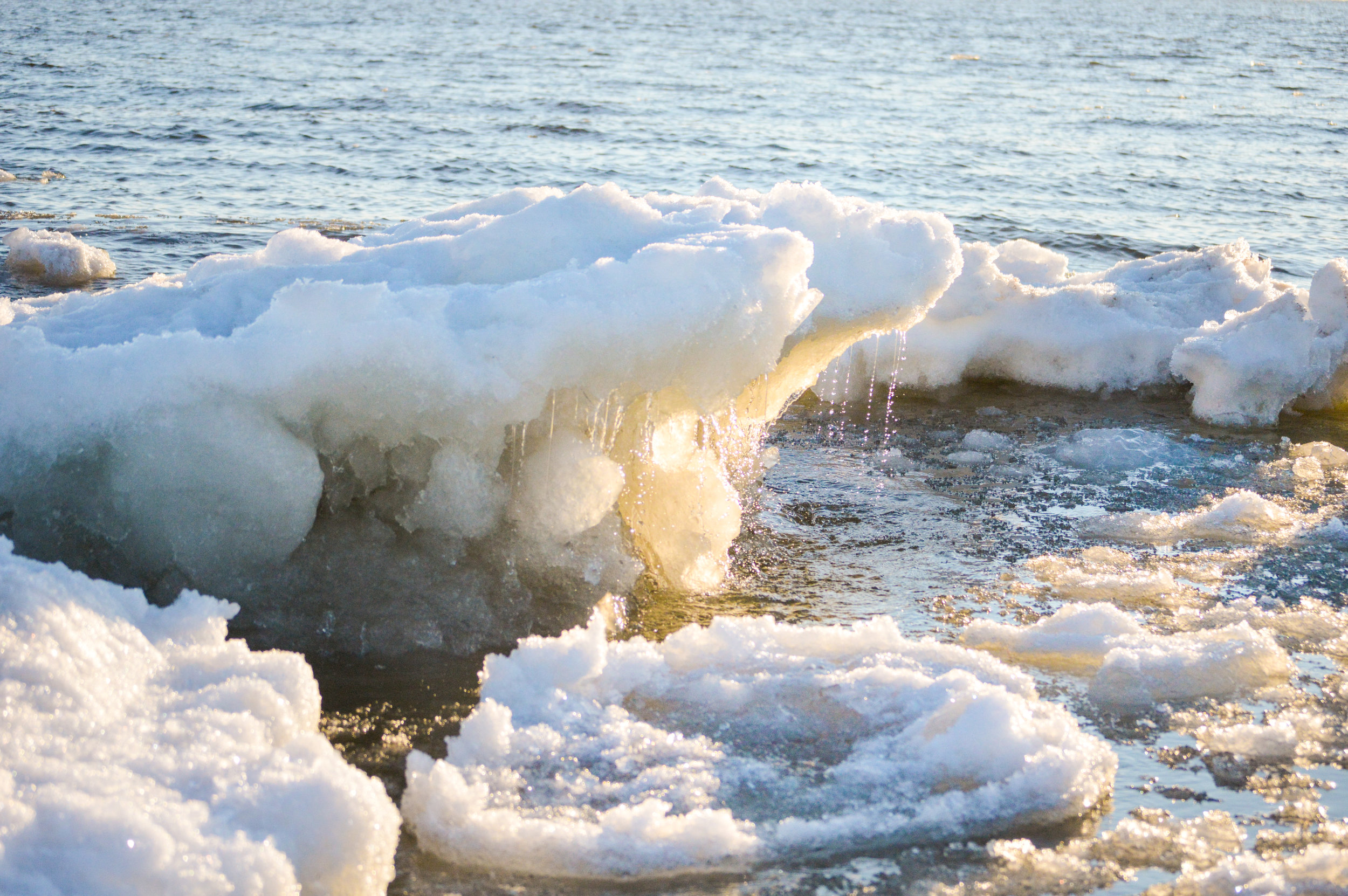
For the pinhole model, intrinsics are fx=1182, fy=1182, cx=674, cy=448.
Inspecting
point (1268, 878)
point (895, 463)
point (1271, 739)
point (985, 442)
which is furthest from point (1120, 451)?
point (1268, 878)

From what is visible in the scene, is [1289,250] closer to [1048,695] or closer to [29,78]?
[1048,695]

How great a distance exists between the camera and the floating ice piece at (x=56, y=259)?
32.8 ft

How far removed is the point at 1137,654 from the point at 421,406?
2557 mm

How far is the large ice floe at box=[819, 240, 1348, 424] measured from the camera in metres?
7.41

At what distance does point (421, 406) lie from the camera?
3914 mm

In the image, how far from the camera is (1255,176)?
59.8ft

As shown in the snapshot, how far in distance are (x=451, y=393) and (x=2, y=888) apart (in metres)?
1.98

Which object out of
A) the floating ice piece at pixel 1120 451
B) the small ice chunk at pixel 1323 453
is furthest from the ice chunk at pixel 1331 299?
the floating ice piece at pixel 1120 451

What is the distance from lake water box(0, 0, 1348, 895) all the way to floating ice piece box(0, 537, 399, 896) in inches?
11.0

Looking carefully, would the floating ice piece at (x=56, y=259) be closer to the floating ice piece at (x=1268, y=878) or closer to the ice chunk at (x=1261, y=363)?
the ice chunk at (x=1261, y=363)

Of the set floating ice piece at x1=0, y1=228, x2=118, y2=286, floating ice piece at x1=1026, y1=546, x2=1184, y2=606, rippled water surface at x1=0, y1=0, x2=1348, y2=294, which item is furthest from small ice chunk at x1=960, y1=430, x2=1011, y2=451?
floating ice piece at x1=0, y1=228, x2=118, y2=286

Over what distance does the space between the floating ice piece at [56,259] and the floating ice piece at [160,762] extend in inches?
300

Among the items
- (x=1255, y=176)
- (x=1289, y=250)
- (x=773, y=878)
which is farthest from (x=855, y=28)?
(x=773, y=878)

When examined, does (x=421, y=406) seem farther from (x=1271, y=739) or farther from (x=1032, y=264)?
(x=1032, y=264)
